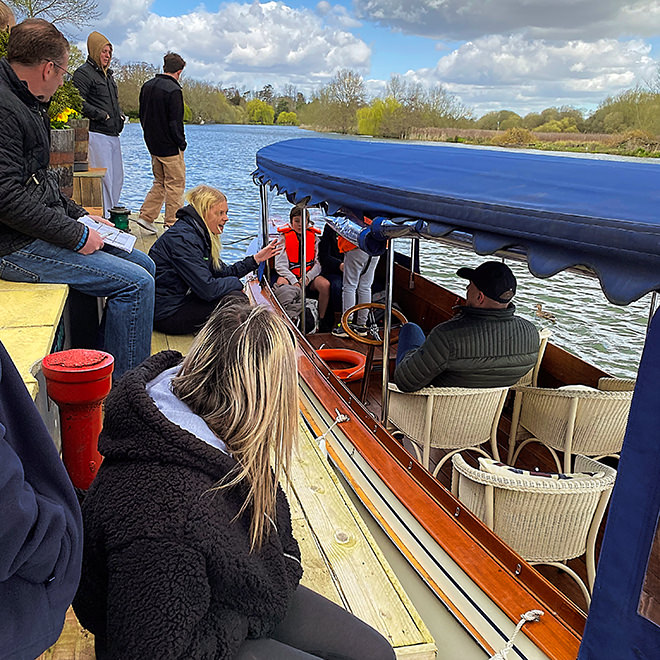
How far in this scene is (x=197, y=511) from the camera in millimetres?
1104

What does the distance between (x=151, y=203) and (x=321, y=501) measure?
5.43 metres

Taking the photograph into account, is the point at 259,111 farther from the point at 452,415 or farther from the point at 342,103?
the point at 452,415

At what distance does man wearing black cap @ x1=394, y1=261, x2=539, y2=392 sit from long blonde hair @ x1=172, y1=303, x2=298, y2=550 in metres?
1.48

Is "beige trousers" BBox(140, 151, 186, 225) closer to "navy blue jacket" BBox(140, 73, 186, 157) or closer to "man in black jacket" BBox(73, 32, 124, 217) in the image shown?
"navy blue jacket" BBox(140, 73, 186, 157)

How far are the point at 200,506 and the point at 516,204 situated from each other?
119 centimetres

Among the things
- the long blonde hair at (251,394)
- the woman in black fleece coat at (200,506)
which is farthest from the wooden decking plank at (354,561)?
the long blonde hair at (251,394)

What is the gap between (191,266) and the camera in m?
3.71

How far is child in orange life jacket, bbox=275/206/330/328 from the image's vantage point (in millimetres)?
5078

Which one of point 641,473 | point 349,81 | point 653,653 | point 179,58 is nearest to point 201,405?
point 641,473

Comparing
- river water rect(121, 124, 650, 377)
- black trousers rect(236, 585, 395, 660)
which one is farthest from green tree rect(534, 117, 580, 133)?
black trousers rect(236, 585, 395, 660)

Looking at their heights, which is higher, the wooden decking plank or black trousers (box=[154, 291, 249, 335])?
black trousers (box=[154, 291, 249, 335])

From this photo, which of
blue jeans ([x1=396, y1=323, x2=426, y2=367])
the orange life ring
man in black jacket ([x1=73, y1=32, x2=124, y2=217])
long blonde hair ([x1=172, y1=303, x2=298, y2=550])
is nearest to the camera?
long blonde hair ([x1=172, y1=303, x2=298, y2=550])

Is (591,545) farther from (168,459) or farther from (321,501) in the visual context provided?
(168,459)

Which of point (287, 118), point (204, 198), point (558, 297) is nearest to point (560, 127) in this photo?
point (558, 297)
